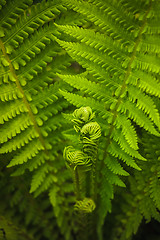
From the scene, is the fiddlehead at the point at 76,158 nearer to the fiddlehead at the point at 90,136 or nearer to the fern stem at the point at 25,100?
the fiddlehead at the point at 90,136

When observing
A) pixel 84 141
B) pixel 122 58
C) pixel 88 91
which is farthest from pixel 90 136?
pixel 122 58

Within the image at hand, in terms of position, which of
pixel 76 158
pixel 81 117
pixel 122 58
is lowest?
pixel 76 158

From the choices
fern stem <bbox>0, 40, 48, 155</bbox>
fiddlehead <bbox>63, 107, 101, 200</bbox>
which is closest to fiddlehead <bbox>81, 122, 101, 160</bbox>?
fiddlehead <bbox>63, 107, 101, 200</bbox>

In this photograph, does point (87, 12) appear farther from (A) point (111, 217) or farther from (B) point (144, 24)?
(A) point (111, 217)

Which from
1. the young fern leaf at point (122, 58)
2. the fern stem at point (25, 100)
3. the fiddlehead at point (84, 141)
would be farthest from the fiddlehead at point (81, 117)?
the fern stem at point (25, 100)

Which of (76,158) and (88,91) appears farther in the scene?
(88,91)

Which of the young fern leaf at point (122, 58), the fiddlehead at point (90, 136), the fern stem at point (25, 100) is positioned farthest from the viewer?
the fern stem at point (25, 100)

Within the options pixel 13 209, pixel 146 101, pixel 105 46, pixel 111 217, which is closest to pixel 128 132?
pixel 146 101

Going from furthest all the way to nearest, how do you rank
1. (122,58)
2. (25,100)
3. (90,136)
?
1. (25,100)
2. (122,58)
3. (90,136)

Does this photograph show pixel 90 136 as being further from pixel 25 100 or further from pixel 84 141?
pixel 25 100
